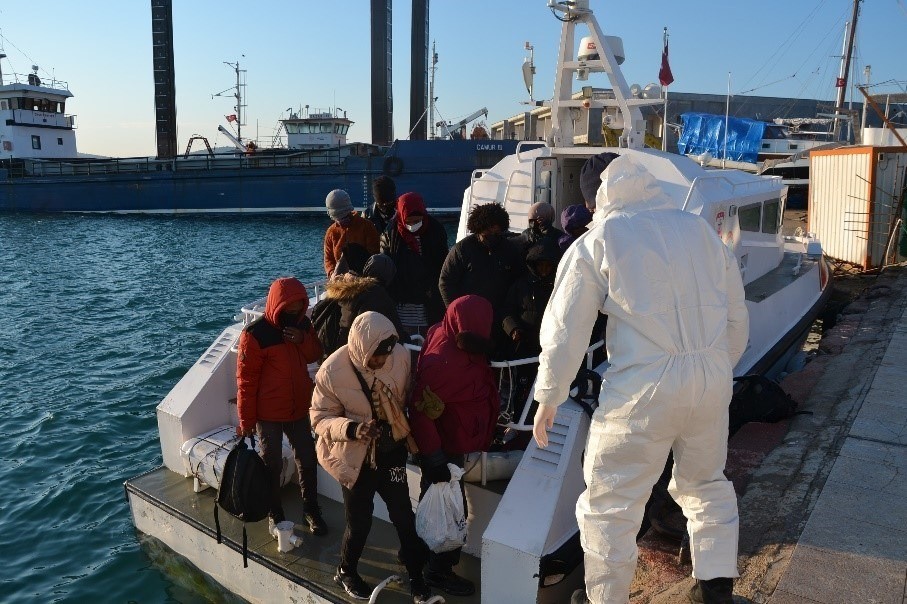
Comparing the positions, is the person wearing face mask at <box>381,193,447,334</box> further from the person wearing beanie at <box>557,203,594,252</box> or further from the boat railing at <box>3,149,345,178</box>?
the boat railing at <box>3,149,345,178</box>

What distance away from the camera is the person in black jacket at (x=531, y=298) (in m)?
4.11

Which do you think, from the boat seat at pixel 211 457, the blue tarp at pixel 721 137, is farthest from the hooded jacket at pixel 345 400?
the blue tarp at pixel 721 137

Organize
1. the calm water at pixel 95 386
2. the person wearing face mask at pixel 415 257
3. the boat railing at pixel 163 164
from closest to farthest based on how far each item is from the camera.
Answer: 1. the person wearing face mask at pixel 415 257
2. the calm water at pixel 95 386
3. the boat railing at pixel 163 164

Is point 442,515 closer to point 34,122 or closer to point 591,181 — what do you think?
point 591,181

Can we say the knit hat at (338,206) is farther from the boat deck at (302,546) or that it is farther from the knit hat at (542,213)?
the boat deck at (302,546)

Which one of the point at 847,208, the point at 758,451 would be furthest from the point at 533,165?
the point at 847,208

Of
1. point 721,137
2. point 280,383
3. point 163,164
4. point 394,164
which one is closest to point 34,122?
point 163,164

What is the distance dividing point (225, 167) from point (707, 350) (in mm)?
37775

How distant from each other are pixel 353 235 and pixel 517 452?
2.39m

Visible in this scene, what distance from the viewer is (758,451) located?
4715 millimetres

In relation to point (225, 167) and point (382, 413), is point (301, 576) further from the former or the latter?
point (225, 167)

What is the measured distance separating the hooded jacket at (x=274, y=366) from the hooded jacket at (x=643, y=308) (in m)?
1.84

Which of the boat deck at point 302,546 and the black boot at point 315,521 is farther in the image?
the black boot at point 315,521

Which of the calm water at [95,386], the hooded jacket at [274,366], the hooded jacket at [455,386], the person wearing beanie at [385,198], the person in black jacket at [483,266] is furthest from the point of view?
the person wearing beanie at [385,198]
